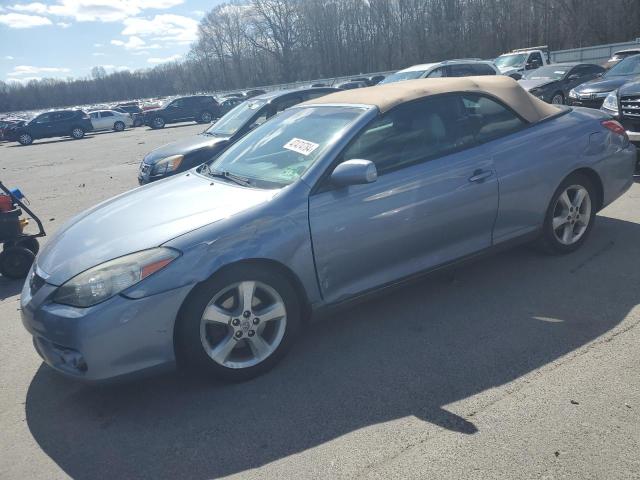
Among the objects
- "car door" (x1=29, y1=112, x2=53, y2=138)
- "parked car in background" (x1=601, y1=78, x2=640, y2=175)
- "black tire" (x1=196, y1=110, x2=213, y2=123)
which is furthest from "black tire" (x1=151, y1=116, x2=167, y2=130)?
"parked car in background" (x1=601, y1=78, x2=640, y2=175)

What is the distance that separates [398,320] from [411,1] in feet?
256

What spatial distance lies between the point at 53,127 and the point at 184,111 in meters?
7.62

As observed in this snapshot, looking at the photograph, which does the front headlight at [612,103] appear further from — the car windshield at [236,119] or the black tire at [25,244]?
the black tire at [25,244]

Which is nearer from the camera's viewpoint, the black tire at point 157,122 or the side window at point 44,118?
the side window at point 44,118

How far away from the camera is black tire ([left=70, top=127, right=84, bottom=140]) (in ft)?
100

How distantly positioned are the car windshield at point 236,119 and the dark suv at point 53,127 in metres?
25.6

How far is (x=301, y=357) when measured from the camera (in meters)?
3.49

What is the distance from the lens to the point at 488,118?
4.20m

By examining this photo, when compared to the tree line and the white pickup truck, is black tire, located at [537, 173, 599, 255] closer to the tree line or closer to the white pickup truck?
the white pickup truck

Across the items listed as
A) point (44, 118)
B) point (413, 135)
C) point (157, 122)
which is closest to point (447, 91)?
point (413, 135)

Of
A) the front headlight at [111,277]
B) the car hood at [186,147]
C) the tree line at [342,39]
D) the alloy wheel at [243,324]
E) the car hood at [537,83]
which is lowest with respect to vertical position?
the alloy wheel at [243,324]

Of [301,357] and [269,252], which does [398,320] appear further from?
[269,252]

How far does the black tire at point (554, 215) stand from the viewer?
4.46 m

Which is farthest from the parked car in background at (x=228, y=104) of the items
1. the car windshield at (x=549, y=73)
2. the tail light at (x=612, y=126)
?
the tail light at (x=612, y=126)
